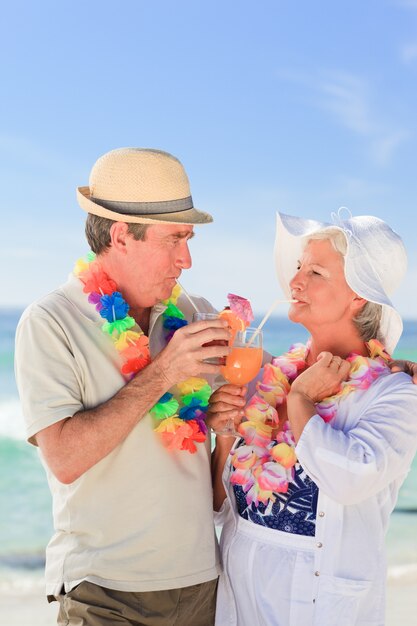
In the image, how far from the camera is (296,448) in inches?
101

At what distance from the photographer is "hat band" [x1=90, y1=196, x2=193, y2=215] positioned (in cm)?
279

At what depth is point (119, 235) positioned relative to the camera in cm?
279

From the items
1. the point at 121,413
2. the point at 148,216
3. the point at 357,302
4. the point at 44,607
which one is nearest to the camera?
the point at 121,413

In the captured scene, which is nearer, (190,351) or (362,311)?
(190,351)

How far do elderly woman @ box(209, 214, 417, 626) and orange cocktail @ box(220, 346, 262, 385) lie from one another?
0.22 ft

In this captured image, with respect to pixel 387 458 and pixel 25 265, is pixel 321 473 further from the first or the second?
pixel 25 265

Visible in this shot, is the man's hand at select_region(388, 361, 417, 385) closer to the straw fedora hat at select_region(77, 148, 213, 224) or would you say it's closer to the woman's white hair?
the woman's white hair

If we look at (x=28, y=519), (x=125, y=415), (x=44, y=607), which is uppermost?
(x=125, y=415)

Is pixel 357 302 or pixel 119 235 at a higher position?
pixel 119 235

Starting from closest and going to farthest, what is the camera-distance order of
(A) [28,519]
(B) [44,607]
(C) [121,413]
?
(C) [121,413] → (B) [44,607] → (A) [28,519]

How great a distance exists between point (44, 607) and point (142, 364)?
3.81 meters

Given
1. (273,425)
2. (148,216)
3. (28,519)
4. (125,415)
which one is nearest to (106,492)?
(125,415)

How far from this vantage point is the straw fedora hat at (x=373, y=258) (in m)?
2.78

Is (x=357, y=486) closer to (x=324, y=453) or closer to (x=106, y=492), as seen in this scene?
(x=324, y=453)
